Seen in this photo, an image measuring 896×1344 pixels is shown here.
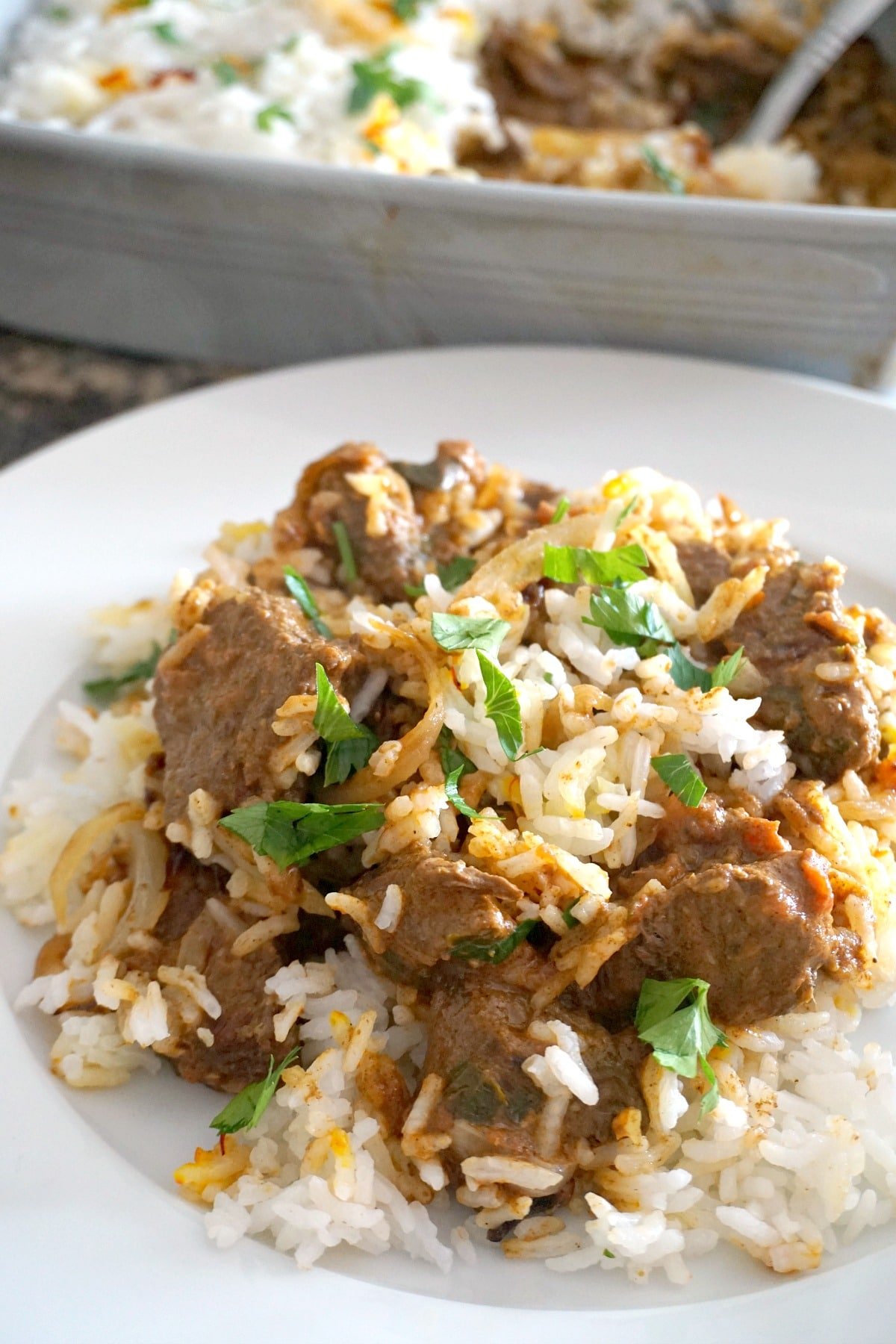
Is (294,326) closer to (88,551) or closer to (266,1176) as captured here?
(88,551)

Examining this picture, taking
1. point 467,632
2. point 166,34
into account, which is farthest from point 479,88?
point 467,632

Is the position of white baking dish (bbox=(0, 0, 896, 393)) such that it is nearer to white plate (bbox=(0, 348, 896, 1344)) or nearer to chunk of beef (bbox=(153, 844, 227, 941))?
white plate (bbox=(0, 348, 896, 1344))

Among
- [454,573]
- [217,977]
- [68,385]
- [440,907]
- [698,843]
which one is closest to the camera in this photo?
[440,907]

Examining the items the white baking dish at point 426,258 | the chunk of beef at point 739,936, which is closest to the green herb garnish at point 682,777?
the chunk of beef at point 739,936

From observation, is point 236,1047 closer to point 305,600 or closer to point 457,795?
point 457,795

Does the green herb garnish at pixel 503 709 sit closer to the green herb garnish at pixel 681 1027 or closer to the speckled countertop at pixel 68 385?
the green herb garnish at pixel 681 1027

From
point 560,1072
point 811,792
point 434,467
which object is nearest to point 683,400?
point 434,467

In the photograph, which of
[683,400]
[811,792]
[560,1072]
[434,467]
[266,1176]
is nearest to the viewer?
[560,1072]
